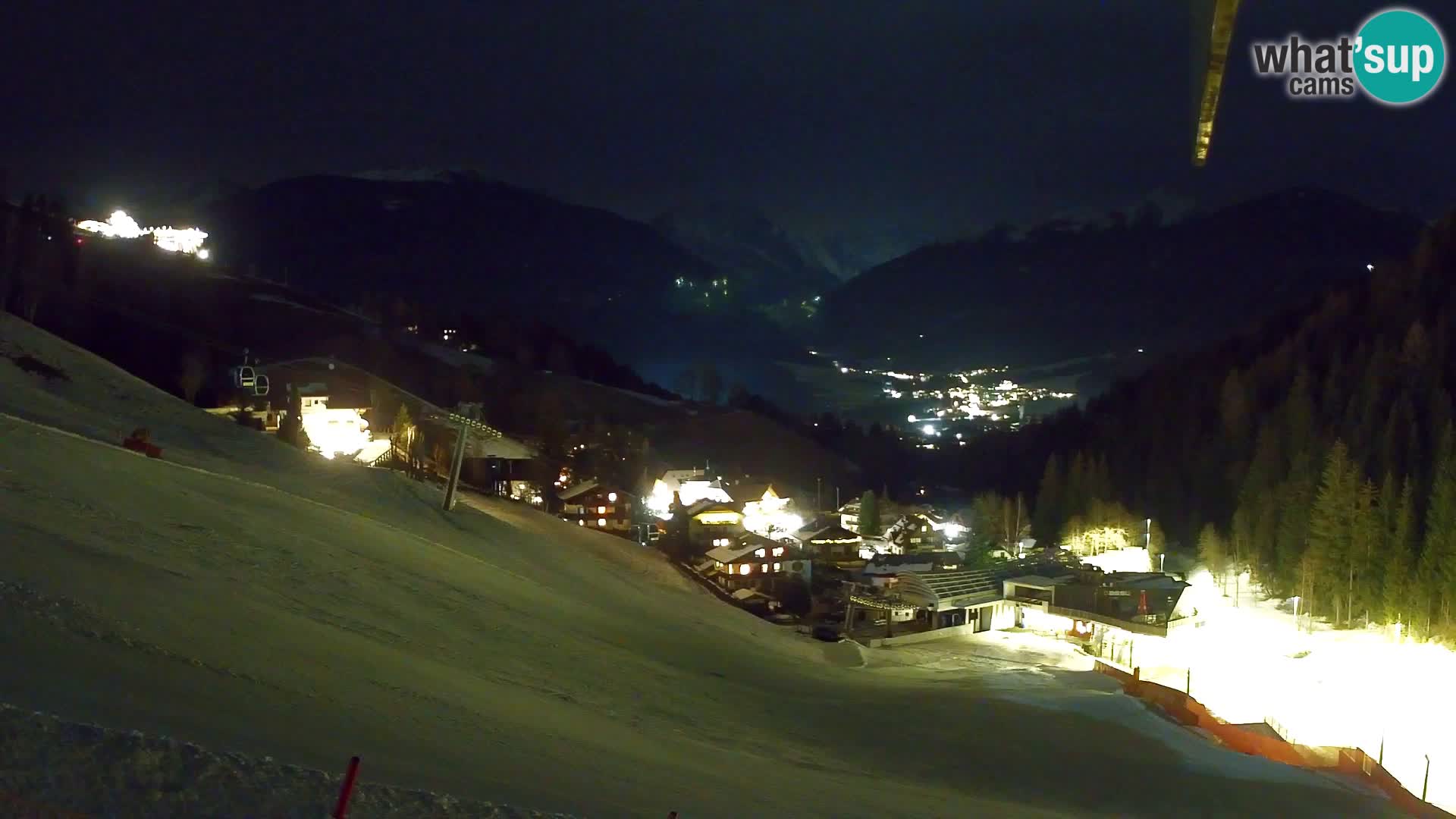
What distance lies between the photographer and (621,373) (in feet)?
423

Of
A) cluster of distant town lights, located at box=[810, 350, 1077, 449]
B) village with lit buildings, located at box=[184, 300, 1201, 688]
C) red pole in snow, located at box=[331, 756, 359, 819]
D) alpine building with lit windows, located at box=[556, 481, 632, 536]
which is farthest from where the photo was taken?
cluster of distant town lights, located at box=[810, 350, 1077, 449]

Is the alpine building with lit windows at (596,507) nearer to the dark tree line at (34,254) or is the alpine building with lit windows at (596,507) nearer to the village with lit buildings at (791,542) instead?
the village with lit buildings at (791,542)

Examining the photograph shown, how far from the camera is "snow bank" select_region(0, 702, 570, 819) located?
194 inches

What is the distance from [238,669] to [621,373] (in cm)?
12165

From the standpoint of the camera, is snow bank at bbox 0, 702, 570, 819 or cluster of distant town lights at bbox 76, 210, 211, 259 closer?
snow bank at bbox 0, 702, 570, 819

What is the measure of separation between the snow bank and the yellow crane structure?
18.1ft

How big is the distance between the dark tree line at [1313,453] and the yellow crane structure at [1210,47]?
1412 inches

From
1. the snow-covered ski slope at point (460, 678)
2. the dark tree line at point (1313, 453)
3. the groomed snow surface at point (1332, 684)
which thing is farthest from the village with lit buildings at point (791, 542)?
the snow-covered ski slope at point (460, 678)

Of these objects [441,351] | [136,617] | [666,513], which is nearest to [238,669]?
[136,617]

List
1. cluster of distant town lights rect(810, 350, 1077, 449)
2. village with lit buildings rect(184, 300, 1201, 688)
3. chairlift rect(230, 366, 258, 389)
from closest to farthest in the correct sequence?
village with lit buildings rect(184, 300, 1201, 688) < chairlift rect(230, 366, 258, 389) < cluster of distant town lights rect(810, 350, 1077, 449)

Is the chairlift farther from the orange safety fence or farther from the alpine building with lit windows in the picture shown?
the orange safety fence

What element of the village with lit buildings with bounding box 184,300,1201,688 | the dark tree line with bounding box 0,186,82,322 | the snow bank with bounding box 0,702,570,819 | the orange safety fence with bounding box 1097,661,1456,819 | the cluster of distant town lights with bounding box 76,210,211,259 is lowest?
the orange safety fence with bounding box 1097,661,1456,819

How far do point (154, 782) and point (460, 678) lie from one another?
207 inches

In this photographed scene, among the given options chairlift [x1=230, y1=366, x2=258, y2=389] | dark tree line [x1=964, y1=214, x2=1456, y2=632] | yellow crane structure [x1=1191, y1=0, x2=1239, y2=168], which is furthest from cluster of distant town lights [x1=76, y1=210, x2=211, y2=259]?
yellow crane structure [x1=1191, y1=0, x2=1239, y2=168]
